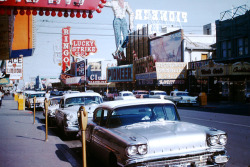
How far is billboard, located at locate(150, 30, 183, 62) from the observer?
1523 inches

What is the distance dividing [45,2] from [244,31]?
26.5m

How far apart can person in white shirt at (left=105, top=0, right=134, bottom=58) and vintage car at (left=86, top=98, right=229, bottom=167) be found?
36940 mm

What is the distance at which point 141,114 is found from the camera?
5641 mm

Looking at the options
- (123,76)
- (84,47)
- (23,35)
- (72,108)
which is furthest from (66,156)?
(84,47)

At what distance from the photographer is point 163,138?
14.6 feet

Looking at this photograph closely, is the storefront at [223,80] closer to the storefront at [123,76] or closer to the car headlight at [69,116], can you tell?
the storefront at [123,76]

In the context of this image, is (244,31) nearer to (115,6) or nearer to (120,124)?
(115,6)

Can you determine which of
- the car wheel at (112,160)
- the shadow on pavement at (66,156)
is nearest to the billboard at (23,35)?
the shadow on pavement at (66,156)

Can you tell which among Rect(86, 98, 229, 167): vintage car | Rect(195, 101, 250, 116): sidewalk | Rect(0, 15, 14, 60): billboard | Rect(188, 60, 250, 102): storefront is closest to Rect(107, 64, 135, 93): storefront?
Rect(188, 60, 250, 102): storefront

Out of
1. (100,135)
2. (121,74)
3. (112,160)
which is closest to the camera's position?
(112,160)

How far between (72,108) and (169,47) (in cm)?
3238

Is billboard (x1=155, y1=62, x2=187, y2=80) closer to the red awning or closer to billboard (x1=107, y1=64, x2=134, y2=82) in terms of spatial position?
billboard (x1=107, y1=64, x2=134, y2=82)

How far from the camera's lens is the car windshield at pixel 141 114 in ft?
18.1

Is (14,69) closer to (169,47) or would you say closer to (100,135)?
(169,47)
